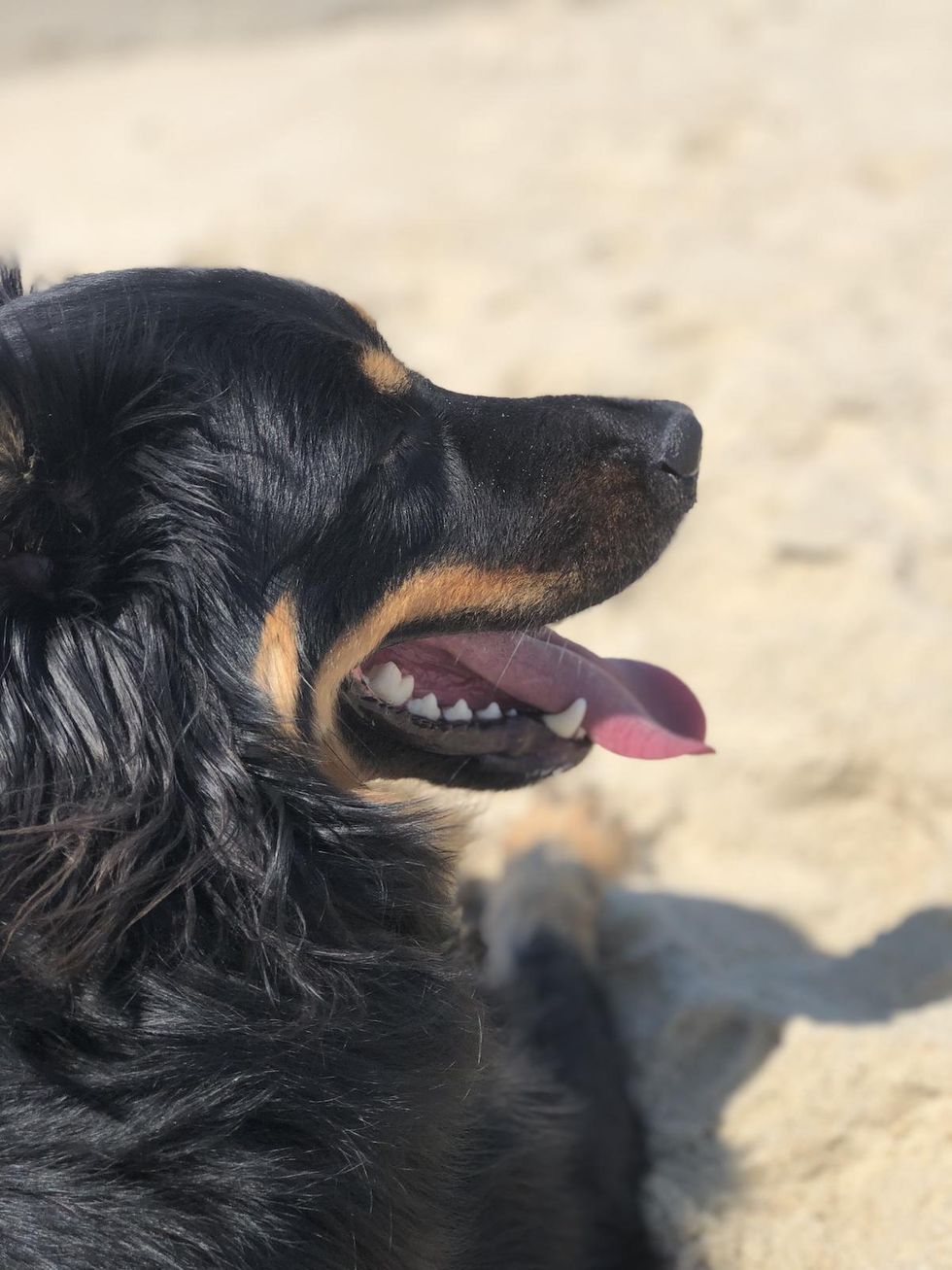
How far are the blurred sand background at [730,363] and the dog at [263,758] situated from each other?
20.2 inches

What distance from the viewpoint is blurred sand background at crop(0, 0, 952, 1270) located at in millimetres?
2422

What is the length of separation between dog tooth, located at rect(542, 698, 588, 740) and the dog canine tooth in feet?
1.06

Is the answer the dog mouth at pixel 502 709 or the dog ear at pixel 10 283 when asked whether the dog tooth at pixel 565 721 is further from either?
the dog ear at pixel 10 283

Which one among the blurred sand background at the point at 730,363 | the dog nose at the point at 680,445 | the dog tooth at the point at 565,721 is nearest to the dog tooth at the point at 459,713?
the dog tooth at the point at 565,721

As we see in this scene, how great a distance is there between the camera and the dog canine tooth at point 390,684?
2193mm

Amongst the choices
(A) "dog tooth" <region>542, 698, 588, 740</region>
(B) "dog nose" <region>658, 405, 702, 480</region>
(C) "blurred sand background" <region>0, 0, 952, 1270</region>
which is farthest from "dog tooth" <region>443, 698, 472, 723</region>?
(C) "blurred sand background" <region>0, 0, 952, 1270</region>

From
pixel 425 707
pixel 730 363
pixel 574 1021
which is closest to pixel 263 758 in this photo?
pixel 425 707

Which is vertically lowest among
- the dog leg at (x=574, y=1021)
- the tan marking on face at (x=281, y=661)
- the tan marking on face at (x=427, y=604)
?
the dog leg at (x=574, y=1021)

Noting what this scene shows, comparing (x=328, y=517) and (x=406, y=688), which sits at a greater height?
(x=328, y=517)

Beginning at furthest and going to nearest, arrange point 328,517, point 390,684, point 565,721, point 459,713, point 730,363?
point 730,363, point 565,721, point 459,713, point 390,684, point 328,517

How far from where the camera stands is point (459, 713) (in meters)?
Answer: 2.31

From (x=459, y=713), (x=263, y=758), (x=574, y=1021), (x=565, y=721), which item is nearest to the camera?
(x=263, y=758)

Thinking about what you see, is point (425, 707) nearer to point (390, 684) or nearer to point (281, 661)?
point (390, 684)

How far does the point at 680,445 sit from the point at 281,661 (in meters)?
0.90
